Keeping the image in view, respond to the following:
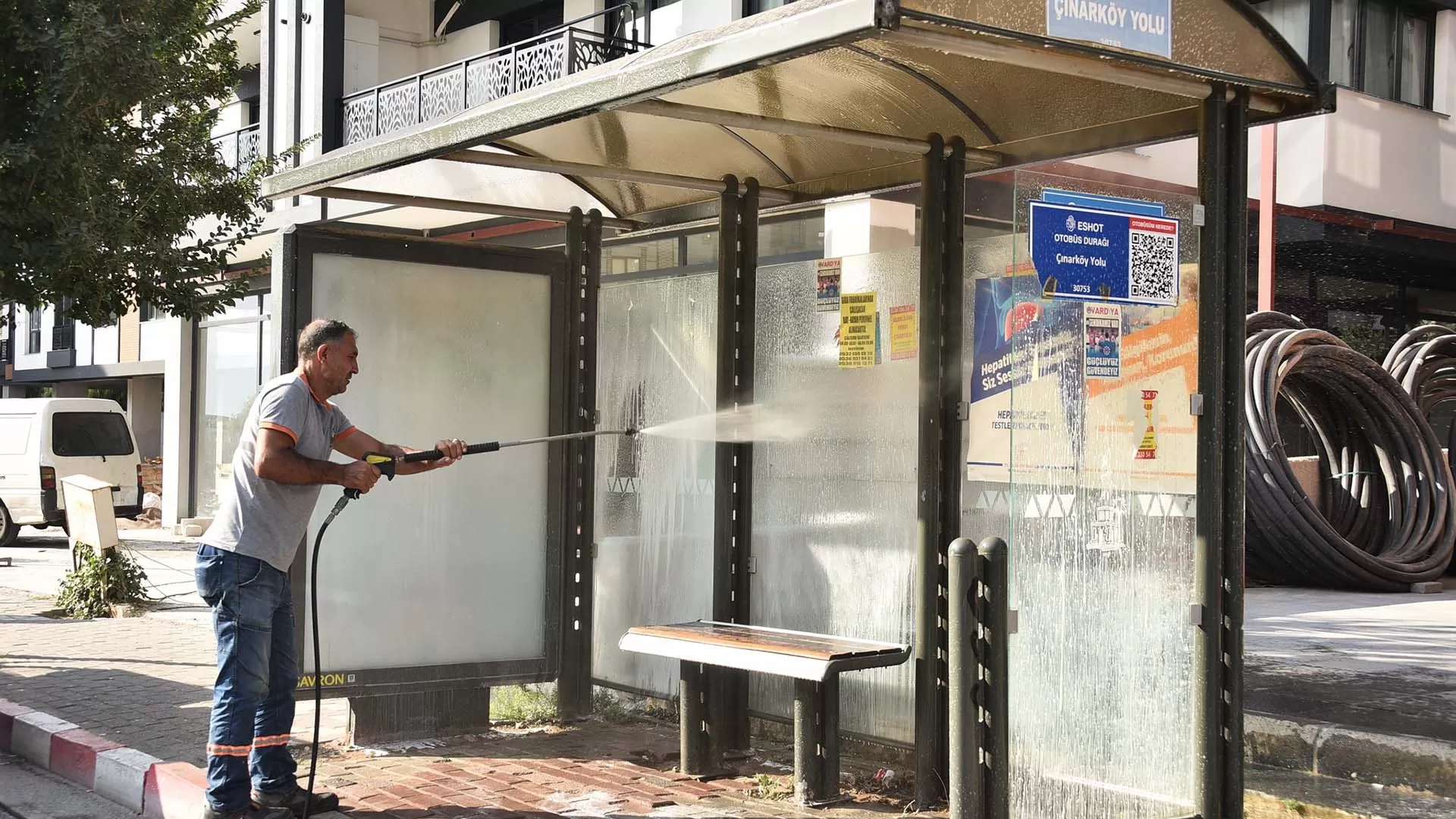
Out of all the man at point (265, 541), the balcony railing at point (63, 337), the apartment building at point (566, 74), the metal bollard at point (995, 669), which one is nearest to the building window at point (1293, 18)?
the apartment building at point (566, 74)

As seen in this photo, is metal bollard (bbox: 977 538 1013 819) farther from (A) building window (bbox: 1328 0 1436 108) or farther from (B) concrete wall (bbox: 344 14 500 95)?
(B) concrete wall (bbox: 344 14 500 95)

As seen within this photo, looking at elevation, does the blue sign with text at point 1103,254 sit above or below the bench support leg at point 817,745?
above

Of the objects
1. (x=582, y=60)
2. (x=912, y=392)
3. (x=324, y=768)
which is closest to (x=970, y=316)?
(x=912, y=392)

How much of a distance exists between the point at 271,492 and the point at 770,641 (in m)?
1.93

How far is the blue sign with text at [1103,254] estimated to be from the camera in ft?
15.7

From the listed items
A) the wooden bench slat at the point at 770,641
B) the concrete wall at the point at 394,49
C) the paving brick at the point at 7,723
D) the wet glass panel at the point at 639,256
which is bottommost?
the paving brick at the point at 7,723

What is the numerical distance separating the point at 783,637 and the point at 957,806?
1599 mm

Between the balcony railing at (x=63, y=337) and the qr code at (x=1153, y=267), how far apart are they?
29676 millimetres

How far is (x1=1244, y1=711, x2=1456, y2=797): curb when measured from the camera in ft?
18.2

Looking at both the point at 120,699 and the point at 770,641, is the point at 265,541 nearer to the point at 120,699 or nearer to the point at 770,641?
the point at 770,641

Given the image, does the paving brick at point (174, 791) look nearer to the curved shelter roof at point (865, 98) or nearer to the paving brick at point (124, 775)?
the paving brick at point (124, 775)

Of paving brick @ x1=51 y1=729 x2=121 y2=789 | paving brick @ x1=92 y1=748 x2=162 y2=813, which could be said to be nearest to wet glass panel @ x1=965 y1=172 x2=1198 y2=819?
paving brick @ x1=92 y1=748 x2=162 y2=813

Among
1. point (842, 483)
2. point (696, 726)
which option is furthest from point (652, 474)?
point (696, 726)

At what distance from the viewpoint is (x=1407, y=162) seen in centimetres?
1777
